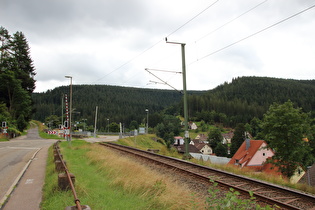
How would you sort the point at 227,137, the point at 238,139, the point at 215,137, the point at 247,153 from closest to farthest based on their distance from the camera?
the point at 247,153
the point at 238,139
the point at 215,137
the point at 227,137

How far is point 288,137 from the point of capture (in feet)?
100

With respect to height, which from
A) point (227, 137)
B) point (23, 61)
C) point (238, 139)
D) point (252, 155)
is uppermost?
point (23, 61)

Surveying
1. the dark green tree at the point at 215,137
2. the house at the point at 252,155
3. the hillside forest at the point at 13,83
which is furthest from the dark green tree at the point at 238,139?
the hillside forest at the point at 13,83

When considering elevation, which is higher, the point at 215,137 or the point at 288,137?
the point at 288,137

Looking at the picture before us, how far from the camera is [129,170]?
10.2 m

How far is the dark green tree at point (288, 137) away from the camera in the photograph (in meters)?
29.5

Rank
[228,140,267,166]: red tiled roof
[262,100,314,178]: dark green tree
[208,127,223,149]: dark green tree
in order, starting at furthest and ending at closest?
[208,127,223,149]: dark green tree < [228,140,267,166]: red tiled roof < [262,100,314,178]: dark green tree

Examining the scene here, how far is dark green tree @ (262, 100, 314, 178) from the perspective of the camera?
96.9 ft

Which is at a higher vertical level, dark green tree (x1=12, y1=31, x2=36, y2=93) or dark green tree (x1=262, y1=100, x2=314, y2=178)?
dark green tree (x1=12, y1=31, x2=36, y2=93)

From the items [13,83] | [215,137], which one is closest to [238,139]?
[215,137]

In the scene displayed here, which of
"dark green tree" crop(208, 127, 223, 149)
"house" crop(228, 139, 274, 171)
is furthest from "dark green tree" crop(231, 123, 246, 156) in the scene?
"house" crop(228, 139, 274, 171)

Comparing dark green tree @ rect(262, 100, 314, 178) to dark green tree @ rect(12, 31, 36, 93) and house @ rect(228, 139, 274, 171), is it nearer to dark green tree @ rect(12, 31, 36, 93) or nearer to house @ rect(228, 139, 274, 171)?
house @ rect(228, 139, 274, 171)

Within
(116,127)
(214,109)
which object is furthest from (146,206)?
(214,109)

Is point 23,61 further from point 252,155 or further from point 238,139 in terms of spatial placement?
point 238,139
